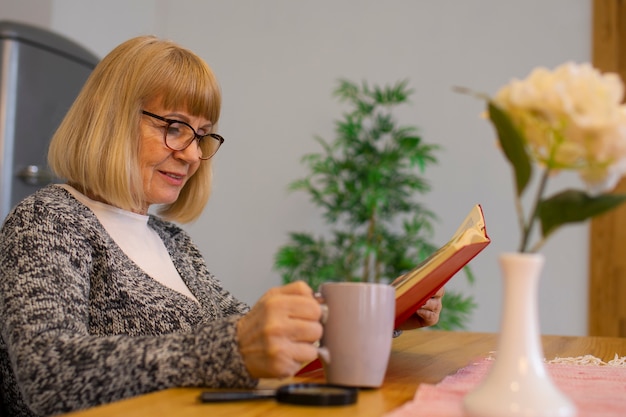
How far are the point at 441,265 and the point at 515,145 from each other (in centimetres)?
36

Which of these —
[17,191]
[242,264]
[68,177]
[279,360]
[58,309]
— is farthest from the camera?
[242,264]

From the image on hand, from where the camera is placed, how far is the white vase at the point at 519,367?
1.96 feet

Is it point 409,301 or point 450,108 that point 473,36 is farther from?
point 409,301

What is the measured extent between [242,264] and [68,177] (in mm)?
2513

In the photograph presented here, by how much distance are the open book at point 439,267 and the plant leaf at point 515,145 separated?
320 mm

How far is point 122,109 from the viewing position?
51.8 inches

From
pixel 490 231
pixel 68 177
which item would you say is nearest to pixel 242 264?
pixel 490 231

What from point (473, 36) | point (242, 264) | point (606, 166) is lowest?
point (242, 264)

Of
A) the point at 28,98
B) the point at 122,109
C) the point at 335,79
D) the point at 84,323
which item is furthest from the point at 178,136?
the point at 335,79

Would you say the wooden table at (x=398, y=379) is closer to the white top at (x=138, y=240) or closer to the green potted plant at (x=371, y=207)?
the white top at (x=138, y=240)

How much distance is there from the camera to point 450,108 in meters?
3.53

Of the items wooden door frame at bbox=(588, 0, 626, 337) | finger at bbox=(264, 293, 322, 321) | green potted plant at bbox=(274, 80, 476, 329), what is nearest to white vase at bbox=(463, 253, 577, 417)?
finger at bbox=(264, 293, 322, 321)

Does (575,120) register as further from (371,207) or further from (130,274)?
(371,207)

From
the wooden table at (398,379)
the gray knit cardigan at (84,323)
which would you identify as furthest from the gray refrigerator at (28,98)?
the wooden table at (398,379)
